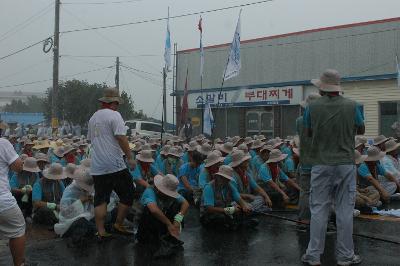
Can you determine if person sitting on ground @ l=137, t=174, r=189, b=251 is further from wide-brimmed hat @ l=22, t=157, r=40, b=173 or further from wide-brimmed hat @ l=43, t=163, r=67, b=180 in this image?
wide-brimmed hat @ l=22, t=157, r=40, b=173

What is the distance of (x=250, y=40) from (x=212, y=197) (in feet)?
57.8

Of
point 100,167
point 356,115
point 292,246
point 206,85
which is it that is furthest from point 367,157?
point 206,85

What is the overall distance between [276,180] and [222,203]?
77.0 inches

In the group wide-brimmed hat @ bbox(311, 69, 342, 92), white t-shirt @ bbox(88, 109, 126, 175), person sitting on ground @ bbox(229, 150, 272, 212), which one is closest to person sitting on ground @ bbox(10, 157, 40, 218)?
white t-shirt @ bbox(88, 109, 126, 175)

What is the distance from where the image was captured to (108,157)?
5961 millimetres

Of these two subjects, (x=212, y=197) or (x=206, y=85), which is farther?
(x=206, y=85)

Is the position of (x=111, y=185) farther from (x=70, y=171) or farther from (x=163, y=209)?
(x=70, y=171)

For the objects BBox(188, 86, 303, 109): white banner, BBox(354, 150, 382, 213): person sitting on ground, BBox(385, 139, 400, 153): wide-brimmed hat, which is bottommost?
BBox(354, 150, 382, 213): person sitting on ground

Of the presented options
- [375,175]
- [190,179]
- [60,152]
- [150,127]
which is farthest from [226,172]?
[150,127]

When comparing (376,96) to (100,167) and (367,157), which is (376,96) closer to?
(367,157)

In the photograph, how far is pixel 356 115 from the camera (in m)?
4.81

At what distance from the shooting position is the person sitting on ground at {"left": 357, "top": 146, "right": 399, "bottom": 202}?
7918mm

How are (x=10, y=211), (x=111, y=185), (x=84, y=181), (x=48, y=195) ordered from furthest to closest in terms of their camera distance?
(x=48, y=195) → (x=84, y=181) → (x=111, y=185) → (x=10, y=211)

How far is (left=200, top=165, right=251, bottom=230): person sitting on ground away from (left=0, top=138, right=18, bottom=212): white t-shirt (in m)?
2.65
